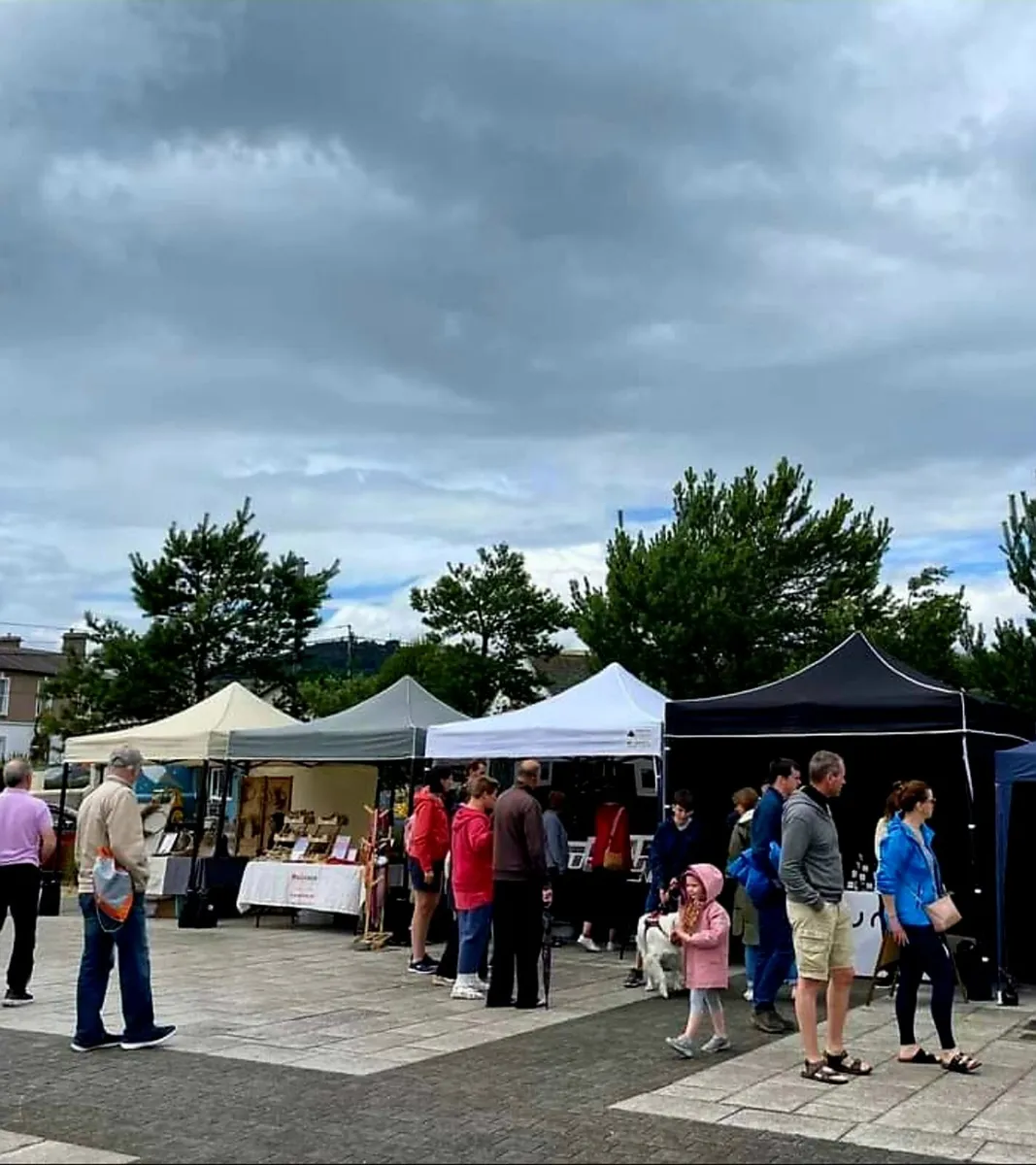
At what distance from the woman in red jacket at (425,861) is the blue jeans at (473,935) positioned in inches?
56.3

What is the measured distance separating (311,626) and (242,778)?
1459 centimetres

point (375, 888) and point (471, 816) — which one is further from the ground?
point (471, 816)

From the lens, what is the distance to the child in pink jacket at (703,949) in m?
7.11

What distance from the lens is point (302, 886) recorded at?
1408cm

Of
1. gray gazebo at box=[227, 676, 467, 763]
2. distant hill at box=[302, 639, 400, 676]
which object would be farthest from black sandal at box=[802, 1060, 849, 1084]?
distant hill at box=[302, 639, 400, 676]

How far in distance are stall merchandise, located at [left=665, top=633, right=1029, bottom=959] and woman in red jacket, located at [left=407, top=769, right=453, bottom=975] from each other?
2.12 meters

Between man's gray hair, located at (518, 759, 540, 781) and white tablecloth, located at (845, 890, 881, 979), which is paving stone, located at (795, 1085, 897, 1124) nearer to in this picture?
man's gray hair, located at (518, 759, 540, 781)

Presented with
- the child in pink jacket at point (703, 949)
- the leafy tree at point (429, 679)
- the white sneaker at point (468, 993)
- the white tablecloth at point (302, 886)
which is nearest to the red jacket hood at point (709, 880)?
the child in pink jacket at point (703, 949)

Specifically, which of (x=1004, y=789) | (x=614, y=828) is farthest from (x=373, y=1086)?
(x=614, y=828)

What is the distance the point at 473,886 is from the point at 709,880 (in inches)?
98.3

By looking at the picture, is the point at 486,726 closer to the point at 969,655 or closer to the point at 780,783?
the point at 780,783

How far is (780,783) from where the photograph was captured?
829 centimetres

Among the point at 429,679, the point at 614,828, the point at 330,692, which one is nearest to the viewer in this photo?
the point at 614,828

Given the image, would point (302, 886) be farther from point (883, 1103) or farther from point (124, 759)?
point (883, 1103)
